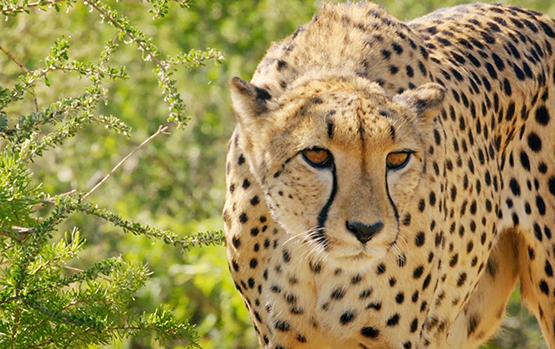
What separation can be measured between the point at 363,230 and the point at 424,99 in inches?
26.1

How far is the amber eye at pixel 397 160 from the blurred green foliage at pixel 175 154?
4.34 metres

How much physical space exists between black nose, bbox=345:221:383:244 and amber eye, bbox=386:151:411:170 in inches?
11.0

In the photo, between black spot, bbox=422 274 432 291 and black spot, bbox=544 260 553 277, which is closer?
black spot, bbox=422 274 432 291

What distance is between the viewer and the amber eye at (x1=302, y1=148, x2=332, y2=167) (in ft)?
11.8

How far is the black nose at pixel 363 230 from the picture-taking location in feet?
11.3

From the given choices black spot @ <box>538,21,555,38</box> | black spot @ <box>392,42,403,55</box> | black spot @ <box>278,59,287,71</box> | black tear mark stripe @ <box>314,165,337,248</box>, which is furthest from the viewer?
black spot @ <box>538,21,555,38</box>

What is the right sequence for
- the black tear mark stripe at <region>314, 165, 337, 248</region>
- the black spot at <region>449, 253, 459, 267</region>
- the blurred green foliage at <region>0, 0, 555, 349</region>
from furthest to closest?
1. the blurred green foliage at <region>0, 0, 555, 349</region>
2. the black spot at <region>449, 253, 459, 267</region>
3. the black tear mark stripe at <region>314, 165, 337, 248</region>

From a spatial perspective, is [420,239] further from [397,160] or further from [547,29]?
[547,29]

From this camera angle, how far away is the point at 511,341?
388 inches

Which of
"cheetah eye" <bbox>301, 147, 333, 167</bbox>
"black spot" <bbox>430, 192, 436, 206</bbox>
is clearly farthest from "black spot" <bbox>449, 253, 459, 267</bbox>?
"cheetah eye" <bbox>301, 147, 333, 167</bbox>

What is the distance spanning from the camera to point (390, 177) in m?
3.66

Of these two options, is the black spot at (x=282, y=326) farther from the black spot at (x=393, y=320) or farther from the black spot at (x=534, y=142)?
the black spot at (x=534, y=142)

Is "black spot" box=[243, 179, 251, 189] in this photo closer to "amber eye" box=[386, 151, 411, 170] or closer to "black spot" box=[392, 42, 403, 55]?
"amber eye" box=[386, 151, 411, 170]

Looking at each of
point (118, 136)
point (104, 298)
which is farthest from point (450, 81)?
point (118, 136)
